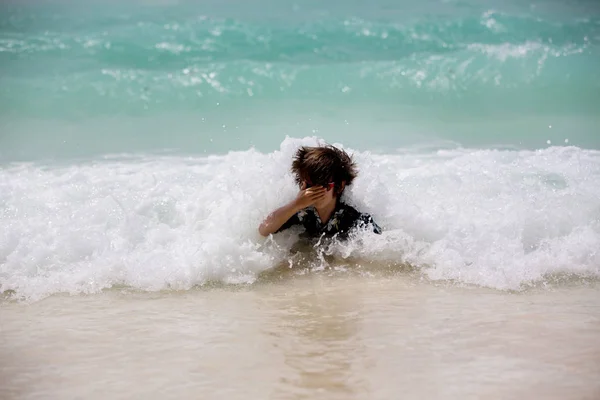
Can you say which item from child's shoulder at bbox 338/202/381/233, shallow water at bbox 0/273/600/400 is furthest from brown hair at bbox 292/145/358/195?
shallow water at bbox 0/273/600/400

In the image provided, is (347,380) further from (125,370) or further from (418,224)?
(418,224)

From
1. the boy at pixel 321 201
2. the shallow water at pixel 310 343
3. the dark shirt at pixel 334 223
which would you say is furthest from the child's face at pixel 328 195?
the shallow water at pixel 310 343

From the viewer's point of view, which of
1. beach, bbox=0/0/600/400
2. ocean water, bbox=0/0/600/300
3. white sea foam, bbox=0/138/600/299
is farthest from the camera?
ocean water, bbox=0/0/600/300

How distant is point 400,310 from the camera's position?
363cm

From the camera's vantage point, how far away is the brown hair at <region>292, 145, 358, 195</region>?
443 cm

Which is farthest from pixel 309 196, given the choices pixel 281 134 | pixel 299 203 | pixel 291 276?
pixel 281 134

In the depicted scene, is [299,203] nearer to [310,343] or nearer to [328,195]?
[328,195]

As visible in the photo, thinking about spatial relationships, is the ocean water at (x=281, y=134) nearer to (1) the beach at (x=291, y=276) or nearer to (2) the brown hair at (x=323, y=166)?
(1) the beach at (x=291, y=276)

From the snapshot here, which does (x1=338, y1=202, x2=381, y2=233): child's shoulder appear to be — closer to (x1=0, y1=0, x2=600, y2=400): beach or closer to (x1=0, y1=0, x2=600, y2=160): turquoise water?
(x1=0, y1=0, x2=600, y2=400): beach

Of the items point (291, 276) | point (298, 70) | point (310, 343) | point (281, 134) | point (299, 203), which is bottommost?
point (310, 343)

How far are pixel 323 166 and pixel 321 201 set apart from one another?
25cm

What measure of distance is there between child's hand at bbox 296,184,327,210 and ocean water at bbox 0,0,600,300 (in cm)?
40

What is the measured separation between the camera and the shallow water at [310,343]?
2.71 metres

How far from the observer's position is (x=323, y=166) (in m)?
4.43
